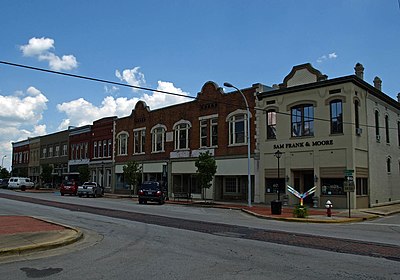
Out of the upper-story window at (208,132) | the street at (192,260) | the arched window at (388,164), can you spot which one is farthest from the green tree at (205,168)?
the street at (192,260)

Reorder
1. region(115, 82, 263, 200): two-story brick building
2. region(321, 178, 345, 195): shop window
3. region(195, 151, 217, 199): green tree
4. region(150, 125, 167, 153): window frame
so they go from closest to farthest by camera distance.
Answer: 1. region(321, 178, 345, 195): shop window
2. region(195, 151, 217, 199): green tree
3. region(115, 82, 263, 200): two-story brick building
4. region(150, 125, 167, 153): window frame

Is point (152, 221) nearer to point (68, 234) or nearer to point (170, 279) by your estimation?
point (68, 234)

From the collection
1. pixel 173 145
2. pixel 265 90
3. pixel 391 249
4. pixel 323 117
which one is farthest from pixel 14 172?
pixel 391 249

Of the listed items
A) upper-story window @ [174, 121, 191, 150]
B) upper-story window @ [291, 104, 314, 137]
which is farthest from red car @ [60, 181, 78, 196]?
upper-story window @ [291, 104, 314, 137]

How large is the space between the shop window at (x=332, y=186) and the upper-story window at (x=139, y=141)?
72.1 feet

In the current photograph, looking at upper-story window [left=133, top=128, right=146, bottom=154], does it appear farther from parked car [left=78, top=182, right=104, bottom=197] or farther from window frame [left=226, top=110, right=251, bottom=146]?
window frame [left=226, top=110, right=251, bottom=146]

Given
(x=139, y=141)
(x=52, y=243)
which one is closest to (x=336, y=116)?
(x=52, y=243)

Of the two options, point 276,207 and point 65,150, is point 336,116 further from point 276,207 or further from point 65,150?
point 65,150

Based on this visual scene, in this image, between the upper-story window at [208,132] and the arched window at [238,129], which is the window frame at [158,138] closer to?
the upper-story window at [208,132]

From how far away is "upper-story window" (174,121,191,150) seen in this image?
124 feet

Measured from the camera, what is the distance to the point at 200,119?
36406 millimetres

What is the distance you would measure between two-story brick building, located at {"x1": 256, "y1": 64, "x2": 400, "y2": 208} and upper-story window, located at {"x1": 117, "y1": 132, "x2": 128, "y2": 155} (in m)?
20.0

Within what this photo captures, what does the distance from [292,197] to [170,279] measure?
22.4m

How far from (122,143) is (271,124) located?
22155mm
